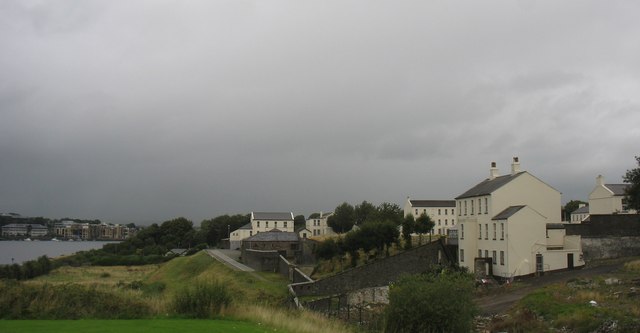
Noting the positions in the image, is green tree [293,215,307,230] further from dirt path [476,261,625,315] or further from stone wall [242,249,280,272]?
dirt path [476,261,625,315]

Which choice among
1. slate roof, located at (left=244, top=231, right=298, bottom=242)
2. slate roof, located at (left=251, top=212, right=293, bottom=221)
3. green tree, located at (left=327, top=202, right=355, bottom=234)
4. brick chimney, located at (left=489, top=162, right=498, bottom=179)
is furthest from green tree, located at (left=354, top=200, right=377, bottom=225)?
brick chimney, located at (left=489, top=162, right=498, bottom=179)

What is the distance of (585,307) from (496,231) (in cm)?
1679

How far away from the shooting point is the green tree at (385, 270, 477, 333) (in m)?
20.7

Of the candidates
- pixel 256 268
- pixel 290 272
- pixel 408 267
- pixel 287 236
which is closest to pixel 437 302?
pixel 408 267

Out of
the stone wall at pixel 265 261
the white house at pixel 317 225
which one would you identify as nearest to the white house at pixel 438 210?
the white house at pixel 317 225

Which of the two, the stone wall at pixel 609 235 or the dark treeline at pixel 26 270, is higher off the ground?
the stone wall at pixel 609 235

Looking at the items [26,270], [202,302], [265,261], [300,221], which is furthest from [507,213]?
[300,221]

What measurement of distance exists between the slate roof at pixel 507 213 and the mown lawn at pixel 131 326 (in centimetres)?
2981

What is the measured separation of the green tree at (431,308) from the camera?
20719 mm

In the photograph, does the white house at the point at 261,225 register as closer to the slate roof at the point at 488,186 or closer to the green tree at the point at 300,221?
the green tree at the point at 300,221

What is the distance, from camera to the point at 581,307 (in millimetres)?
28891

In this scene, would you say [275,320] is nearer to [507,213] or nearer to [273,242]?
[507,213]

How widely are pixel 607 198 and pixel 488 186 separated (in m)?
21.1

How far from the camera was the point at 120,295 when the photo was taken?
832 inches
